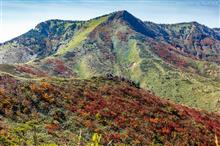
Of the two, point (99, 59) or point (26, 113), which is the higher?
point (26, 113)

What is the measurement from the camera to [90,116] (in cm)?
4903

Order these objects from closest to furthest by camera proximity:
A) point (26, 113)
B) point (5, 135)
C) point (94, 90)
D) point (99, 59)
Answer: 1. point (5, 135)
2. point (26, 113)
3. point (94, 90)
4. point (99, 59)

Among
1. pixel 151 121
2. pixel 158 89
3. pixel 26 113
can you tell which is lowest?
pixel 158 89

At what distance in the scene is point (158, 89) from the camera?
147 meters

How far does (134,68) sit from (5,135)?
15052 centimetres

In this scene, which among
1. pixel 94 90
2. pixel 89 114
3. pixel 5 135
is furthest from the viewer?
pixel 94 90

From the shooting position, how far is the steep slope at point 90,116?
39219mm

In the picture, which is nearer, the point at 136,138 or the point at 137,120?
the point at 136,138

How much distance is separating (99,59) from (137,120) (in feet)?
474

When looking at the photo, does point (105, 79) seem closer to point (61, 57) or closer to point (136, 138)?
point (136, 138)

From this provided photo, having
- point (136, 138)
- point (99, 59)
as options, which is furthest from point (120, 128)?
point (99, 59)

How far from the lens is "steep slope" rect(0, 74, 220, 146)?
129ft

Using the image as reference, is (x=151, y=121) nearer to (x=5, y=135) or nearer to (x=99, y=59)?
(x=5, y=135)

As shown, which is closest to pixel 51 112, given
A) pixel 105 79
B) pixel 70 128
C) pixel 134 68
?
pixel 70 128
